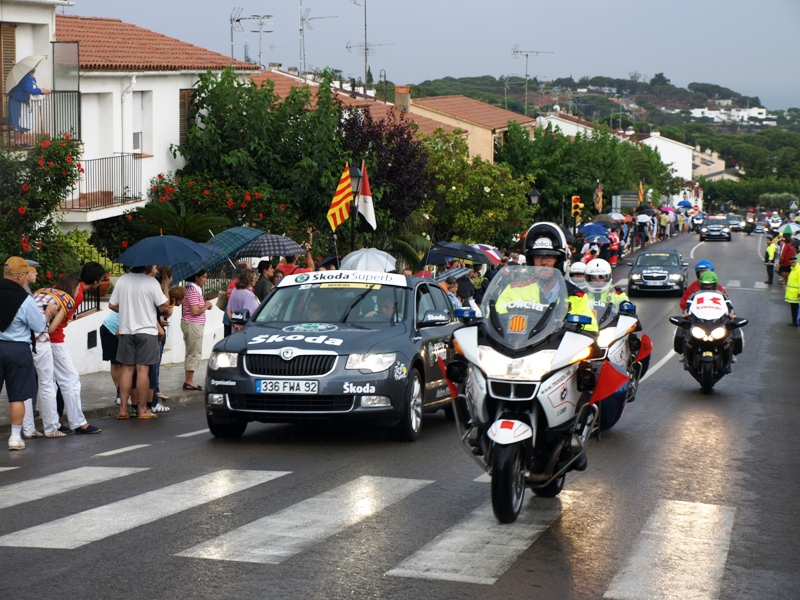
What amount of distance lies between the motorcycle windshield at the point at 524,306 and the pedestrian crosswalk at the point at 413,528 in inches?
48.4

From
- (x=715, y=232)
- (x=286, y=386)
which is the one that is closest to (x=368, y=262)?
(x=286, y=386)

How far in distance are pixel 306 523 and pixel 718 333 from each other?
1079cm

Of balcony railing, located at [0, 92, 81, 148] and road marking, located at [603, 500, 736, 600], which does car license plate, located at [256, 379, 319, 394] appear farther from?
balcony railing, located at [0, 92, 81, 148]

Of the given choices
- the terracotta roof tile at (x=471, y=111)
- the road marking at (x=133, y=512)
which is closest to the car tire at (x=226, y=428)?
the road marking at (x=133, y=512)

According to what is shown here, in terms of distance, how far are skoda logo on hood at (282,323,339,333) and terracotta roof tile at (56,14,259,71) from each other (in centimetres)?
1599

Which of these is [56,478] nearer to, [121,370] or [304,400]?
[304,400]

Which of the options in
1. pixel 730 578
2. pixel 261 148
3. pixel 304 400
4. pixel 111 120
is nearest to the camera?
pixel 730 578

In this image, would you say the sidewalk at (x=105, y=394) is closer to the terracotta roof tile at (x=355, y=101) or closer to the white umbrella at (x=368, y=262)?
the white umbrella at (x=368, y=262)

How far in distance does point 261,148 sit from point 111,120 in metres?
4.25

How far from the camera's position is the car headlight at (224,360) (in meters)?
11.4

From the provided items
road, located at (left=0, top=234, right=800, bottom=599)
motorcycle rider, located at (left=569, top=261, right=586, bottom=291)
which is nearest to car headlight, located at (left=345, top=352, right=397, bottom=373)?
road, located at (left=0, top=234, right=800, bottom=599)

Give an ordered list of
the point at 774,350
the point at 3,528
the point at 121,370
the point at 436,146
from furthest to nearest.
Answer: the point at 436,146 < the point at 774,350 < the point at 121,370 < the point at 3,528

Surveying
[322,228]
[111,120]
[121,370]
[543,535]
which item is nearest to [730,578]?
[543,535]

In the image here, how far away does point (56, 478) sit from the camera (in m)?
9.45
